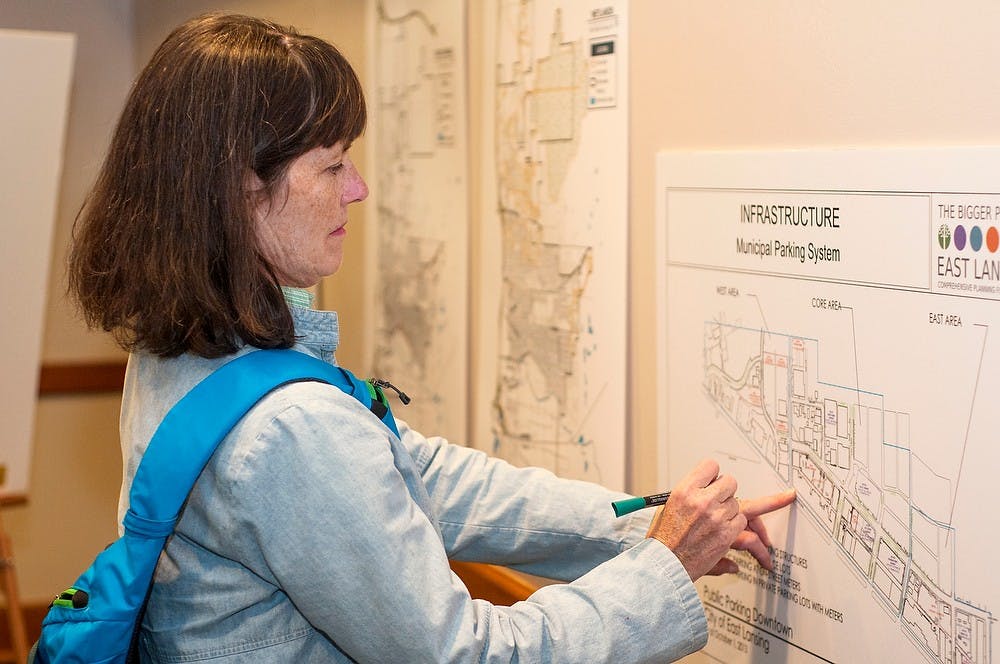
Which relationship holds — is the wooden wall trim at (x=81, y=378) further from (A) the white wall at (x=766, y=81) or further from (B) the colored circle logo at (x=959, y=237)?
(B) the colored circle logo at (x=959, y=237)

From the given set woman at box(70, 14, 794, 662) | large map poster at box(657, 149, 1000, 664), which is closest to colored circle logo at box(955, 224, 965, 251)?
large map poster at box(657, 149, 1000, 664)

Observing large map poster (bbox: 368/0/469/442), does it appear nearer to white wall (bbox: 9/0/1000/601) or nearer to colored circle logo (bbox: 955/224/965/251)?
white wall (bbox: 9/0/1000/601)

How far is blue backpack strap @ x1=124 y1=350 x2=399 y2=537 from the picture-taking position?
1.12m

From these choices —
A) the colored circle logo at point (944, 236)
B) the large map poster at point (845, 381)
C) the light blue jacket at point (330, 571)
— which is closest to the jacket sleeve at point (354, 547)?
the light blue jacket at point (330, 571)

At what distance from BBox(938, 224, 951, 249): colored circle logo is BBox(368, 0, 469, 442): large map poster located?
1.29m

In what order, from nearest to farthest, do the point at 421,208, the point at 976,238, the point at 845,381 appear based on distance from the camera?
1. the point at 976,238
2. the point at 845,381
3. the point at 421,208

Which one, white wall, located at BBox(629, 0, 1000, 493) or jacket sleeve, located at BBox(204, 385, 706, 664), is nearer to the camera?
jacket sleeve, located at BBox(204, 385, 706, 664)

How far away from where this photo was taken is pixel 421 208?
2.56 metres

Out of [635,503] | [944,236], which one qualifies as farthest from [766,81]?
[635,503]

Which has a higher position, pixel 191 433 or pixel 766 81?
pixel 766 81

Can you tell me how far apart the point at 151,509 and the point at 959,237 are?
0.93 meters

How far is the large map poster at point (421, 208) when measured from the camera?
243cm

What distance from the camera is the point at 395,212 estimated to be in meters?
2.69

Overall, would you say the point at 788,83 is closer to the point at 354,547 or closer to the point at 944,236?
the point at 944,236
